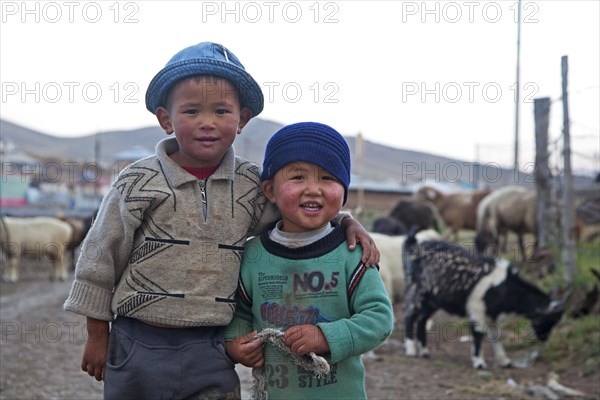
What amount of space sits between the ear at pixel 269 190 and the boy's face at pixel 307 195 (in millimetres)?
82

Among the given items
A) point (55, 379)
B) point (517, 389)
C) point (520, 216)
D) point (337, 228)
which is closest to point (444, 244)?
point (517, 389)

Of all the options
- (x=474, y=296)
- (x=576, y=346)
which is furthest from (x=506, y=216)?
(x=576, y=346)

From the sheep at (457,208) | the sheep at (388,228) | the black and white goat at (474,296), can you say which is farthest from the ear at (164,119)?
the sheep at (457,208)

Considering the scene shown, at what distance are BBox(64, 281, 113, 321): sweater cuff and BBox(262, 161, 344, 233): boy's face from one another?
726 millimetres

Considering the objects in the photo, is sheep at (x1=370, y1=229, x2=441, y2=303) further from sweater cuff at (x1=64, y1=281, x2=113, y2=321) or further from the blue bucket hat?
sweater cuff at (x1=64, y1=281, x2=113, y2=321)

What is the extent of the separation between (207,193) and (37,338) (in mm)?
5632

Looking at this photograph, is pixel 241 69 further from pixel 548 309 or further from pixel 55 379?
pixel 548 309

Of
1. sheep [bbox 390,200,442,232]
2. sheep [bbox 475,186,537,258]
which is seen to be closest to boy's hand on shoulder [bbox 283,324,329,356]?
sheep [bbox 475,186,537,258]

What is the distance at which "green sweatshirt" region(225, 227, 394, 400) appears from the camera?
253cm

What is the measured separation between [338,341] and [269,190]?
2.18ft

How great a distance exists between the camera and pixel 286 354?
8.30ft

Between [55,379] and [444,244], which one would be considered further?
[444,244]

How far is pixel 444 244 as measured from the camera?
7855mm

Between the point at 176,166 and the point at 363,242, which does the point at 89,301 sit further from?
the point at 363,242
